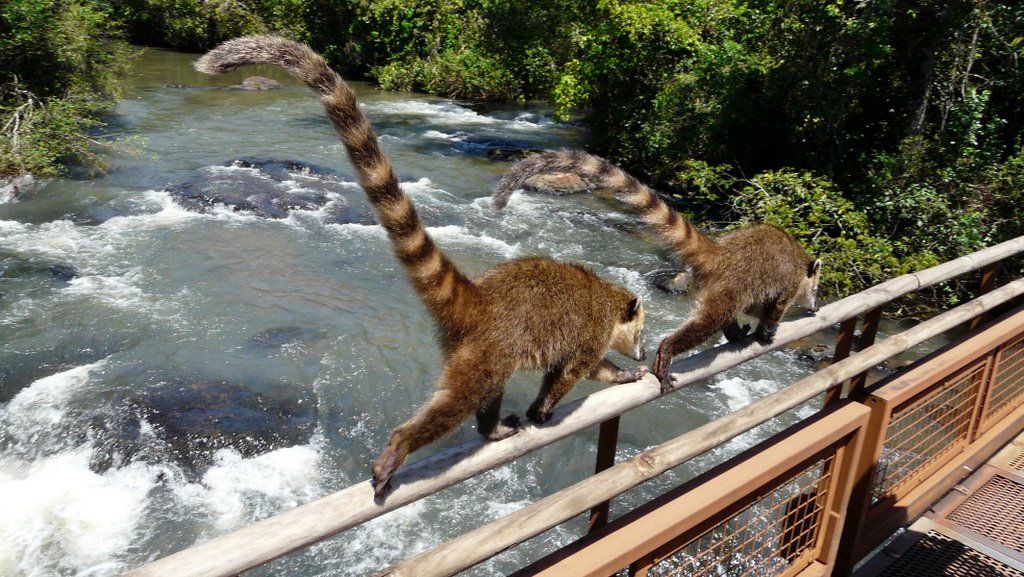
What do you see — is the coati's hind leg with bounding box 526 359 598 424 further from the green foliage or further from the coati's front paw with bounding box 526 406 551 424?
the green foliage

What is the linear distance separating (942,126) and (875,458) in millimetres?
8065

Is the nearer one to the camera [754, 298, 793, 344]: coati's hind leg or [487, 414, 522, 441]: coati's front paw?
[487, 414, 522, 441]: coati's front paw

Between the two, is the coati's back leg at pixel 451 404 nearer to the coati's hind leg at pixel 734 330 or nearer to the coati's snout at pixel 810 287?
the coati's hind leg at pixel 734 330

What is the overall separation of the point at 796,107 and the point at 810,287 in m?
7.72

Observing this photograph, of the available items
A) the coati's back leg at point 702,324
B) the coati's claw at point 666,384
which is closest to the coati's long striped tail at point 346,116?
the coati's claw at point 666,384

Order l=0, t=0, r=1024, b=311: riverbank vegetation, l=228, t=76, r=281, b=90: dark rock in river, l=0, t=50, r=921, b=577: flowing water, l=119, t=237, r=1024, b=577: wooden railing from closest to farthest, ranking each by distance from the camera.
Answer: l=119, t=237, r=1024, b=577: wooden railing → l=0, t=50, r=921, b=577: flowing water → l=0, t=0, r=1024, b=311: riverbank vegetation → l=228, t=76, r=281, b=90: dark rock in river

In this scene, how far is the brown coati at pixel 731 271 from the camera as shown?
3678 millimetres

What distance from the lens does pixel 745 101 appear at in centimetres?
1165

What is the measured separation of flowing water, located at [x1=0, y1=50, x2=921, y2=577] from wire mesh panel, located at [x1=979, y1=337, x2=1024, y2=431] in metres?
2.51

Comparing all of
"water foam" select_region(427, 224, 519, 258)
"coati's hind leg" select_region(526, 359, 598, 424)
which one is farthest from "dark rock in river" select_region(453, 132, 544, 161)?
"coati's hind leg" select_region(526, 359, 598, 424)

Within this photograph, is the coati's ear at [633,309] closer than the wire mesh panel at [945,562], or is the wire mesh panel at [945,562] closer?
the wire mesh panel at [945,562]

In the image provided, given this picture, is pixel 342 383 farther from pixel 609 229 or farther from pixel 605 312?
pixel 609 229

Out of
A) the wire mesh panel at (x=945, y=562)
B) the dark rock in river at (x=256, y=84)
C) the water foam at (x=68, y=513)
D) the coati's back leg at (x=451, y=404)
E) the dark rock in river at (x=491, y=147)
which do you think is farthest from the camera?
the dark rock in river at (x=256, y=84)

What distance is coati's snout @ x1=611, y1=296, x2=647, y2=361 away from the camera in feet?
10.7
